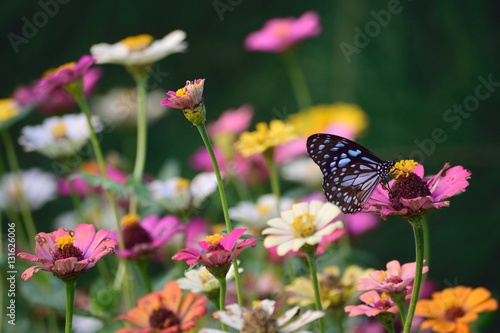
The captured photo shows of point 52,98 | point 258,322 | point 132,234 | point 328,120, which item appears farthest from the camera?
point 328,120

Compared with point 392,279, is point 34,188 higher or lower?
higher

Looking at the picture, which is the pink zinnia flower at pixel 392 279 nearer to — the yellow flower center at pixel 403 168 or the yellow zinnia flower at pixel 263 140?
the yellow flower center at pixel 403 168

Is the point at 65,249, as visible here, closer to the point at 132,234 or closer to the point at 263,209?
the point at 132,234

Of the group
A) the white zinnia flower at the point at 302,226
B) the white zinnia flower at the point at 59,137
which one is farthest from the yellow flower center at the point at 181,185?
the white zinnia flower at the point at 302,226

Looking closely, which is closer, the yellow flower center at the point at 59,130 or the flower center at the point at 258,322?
the flower center at the point at 258,322

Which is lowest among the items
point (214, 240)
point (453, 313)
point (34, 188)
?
point (453, 313)

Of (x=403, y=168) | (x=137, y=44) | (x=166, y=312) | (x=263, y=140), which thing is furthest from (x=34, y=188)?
(x=403, y=168)

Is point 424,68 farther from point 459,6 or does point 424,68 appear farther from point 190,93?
→ point 190,93
